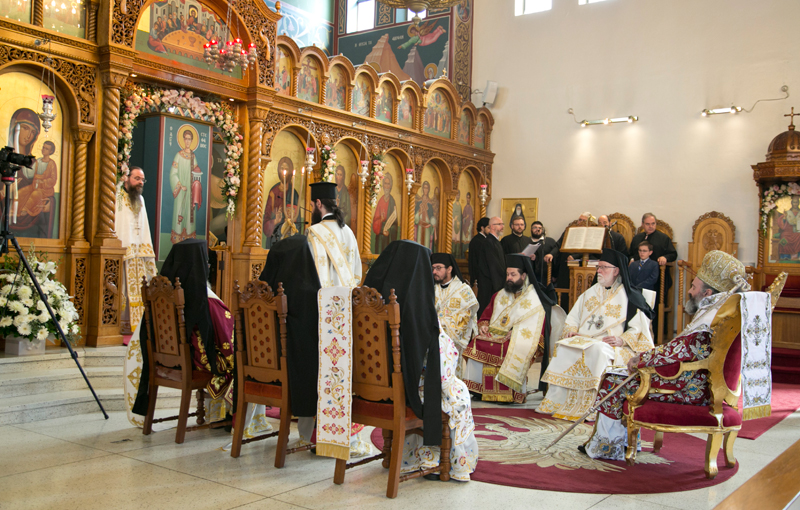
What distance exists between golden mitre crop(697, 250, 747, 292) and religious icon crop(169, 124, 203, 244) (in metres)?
5.72

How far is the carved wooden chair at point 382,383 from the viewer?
3893 mm

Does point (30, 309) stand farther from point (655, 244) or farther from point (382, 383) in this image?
point (655, 244)

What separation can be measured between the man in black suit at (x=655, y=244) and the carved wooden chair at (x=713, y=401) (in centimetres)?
717

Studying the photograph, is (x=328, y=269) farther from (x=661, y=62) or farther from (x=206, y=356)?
(x=661, y=62)

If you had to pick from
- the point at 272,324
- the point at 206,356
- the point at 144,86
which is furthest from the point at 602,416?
the point at 144,86

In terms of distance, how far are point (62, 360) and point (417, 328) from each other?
393 cm

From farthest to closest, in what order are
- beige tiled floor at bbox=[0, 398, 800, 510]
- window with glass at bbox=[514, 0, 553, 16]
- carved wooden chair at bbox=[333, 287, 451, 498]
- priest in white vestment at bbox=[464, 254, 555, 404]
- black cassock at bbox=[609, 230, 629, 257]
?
window with glass at bbox=[514, 0, 553, 16], black cassock at bbox=[609, 230, 629, 257], priest in white vestment at bbox=[464, 254, 555, 404], carved wooden chair at bbox=[333, 287, 451, 498], beige tiled floor at bbox=[0, 398, 800, 510]

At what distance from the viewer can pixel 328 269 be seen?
17.0 feet

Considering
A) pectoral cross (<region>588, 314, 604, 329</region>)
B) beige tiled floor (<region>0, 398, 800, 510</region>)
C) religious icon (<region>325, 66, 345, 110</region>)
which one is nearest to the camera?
beige tiled floor (<region>0, 398, 800, 510</region>)

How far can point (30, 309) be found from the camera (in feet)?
20.0

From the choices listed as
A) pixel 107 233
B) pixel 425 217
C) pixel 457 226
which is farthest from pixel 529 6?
pixel 107 233

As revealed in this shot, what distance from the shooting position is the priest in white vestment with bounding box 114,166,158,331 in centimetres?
744

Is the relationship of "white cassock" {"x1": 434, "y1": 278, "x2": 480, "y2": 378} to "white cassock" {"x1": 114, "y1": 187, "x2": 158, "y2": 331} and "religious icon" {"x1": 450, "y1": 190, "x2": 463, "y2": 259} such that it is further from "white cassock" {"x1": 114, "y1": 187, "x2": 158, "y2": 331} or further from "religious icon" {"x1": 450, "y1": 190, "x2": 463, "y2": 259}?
"religious icon" {"x1": 450, "y1": 190, "x2": 463, "y2": 259}

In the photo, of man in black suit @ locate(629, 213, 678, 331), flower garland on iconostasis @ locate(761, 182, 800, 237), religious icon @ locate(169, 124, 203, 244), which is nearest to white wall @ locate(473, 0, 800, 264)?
flower garland on iconostasis @ locate(761, 182, 800, 237)
